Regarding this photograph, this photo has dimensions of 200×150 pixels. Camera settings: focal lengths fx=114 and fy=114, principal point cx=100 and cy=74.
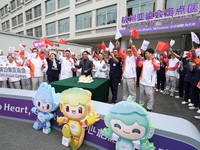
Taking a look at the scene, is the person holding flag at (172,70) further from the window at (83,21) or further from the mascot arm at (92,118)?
the window at (83,21)

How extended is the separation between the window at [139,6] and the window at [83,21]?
4.62 m

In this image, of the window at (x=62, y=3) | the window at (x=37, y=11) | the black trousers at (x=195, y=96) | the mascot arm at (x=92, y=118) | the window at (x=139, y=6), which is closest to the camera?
the mascot arm at (x=92, y=118)

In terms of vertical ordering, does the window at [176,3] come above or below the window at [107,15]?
below

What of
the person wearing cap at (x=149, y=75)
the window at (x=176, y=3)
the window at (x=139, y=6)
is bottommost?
the person wearing cap at (x=149, y=75)

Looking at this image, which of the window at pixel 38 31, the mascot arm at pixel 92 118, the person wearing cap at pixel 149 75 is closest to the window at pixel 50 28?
Answer: the window at pixel 38 31

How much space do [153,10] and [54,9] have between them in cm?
1244

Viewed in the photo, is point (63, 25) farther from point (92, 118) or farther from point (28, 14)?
point (92, 118)

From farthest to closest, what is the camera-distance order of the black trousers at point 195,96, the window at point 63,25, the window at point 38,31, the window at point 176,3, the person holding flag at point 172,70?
the window at point 38,31 < the window at point 63,25 < the window at point 176,3 < the person holding flag at point 172,70 < the black trousers at point 195,96

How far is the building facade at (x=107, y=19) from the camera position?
8.11 m

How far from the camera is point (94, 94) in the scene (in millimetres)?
2350

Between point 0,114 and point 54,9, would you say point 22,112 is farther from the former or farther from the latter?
point 54,9

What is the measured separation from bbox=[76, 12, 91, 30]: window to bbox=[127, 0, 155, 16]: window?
4.62 meters

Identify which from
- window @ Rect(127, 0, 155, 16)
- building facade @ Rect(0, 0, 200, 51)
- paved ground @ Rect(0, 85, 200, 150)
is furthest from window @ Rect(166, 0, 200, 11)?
paved ground @ Rect(0, 85, 200, 150)

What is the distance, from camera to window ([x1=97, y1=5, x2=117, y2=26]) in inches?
438
